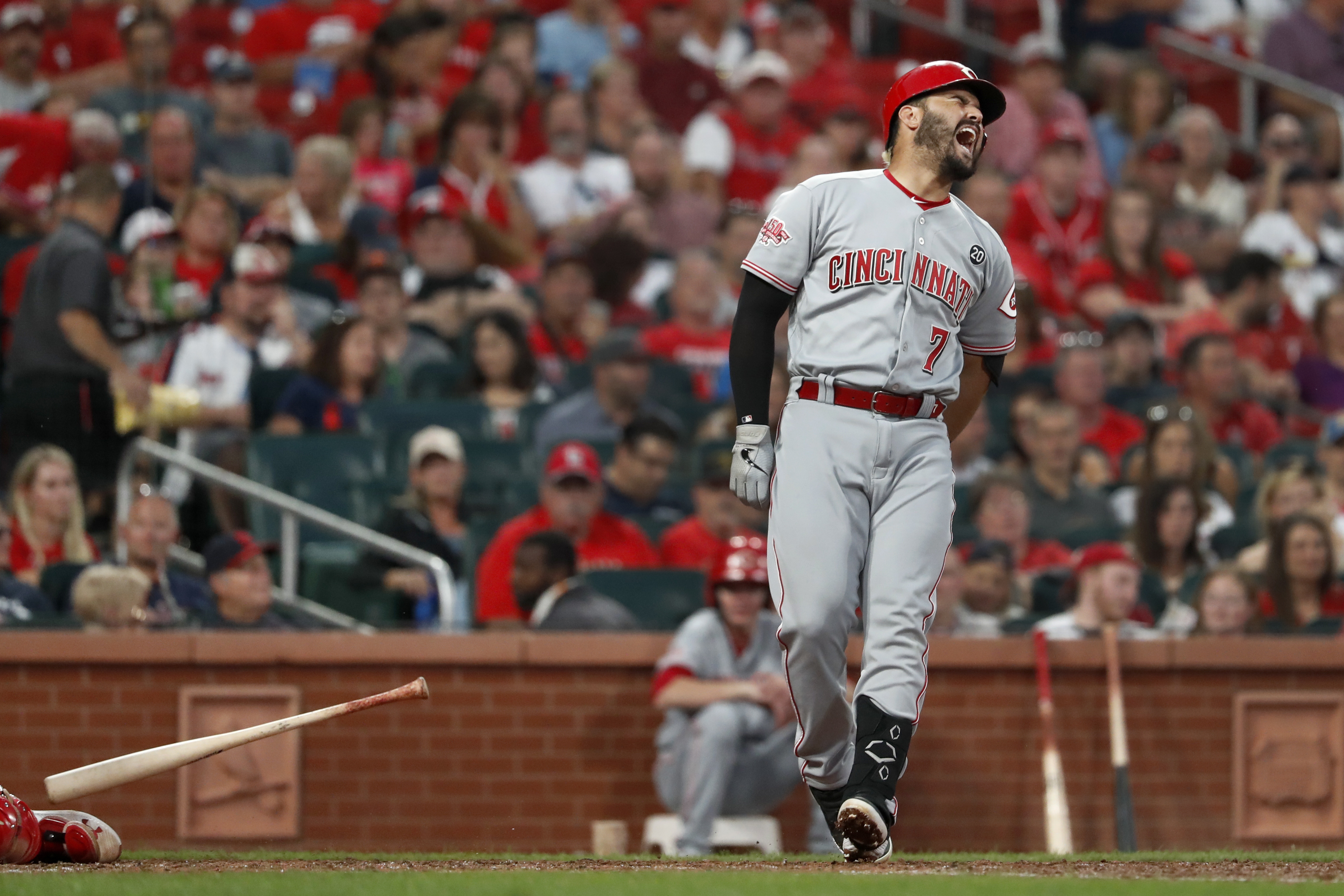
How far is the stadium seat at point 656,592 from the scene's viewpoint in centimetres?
794

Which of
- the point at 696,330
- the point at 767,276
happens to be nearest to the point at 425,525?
the point at 696,330

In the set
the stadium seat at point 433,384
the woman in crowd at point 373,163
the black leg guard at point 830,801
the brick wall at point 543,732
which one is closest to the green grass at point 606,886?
the black leg guard at point 830,801

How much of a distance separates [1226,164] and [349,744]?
8473 millimetres

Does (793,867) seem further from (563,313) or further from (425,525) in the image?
(563,313)

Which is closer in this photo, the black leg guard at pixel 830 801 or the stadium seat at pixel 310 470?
the black leg guard at pixel 830 801

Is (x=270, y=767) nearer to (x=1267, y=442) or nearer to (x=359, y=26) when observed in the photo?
(x=1267, y=442)

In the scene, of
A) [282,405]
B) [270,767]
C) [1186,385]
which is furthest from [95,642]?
[1186,385]

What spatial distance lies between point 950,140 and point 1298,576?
164 inches

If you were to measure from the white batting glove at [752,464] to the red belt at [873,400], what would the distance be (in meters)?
0.16

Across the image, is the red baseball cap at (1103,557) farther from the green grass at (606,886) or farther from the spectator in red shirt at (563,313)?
the green grass at (606,886)

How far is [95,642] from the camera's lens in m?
7.37

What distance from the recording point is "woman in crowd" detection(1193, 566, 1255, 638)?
796cm

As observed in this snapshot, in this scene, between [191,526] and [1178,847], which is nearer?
[1178,847]

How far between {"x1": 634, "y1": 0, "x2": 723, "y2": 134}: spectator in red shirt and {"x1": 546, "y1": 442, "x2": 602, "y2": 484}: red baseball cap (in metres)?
4.80
